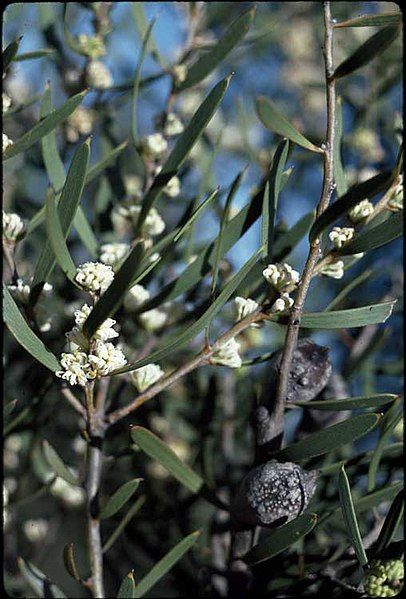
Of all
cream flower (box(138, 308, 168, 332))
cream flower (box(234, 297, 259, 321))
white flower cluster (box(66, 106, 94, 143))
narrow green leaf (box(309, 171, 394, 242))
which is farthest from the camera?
white flower cluster (box(66, 106, 94, 143))

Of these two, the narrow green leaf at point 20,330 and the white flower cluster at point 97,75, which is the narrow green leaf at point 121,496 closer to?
the narrow green leaf at point 20,330

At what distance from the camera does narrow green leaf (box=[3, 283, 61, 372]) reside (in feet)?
1.09

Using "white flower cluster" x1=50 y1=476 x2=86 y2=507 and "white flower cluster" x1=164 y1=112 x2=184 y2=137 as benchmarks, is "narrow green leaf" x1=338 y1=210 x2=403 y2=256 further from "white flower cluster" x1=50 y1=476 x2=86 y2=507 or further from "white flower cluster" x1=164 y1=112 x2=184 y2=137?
"white flower cluster" x1=50 y1=476 x2=86 y2=507

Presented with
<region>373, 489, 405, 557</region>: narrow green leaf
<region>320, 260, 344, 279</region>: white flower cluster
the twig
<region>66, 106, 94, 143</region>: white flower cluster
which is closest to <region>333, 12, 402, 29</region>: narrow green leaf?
the twig

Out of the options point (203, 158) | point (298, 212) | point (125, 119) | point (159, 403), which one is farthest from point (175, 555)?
point (125, 119)

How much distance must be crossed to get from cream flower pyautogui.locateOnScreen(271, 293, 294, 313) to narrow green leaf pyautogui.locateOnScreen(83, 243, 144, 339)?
0.26 feet

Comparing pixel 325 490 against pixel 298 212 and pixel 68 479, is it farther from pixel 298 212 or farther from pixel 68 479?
pixel 298 212

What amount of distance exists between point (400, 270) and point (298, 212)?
27cm

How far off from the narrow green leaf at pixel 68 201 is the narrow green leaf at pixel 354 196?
0.11 metres

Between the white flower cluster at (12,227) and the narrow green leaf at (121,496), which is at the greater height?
the white flower cluster at (12,227)

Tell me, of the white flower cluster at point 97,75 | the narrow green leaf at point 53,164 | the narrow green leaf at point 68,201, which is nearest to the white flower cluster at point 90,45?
the white flower cluster at point 97,75

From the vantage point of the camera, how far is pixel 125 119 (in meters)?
1.26

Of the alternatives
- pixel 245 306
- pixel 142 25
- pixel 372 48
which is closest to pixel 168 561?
pixel 245 306

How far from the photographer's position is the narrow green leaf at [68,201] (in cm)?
33
